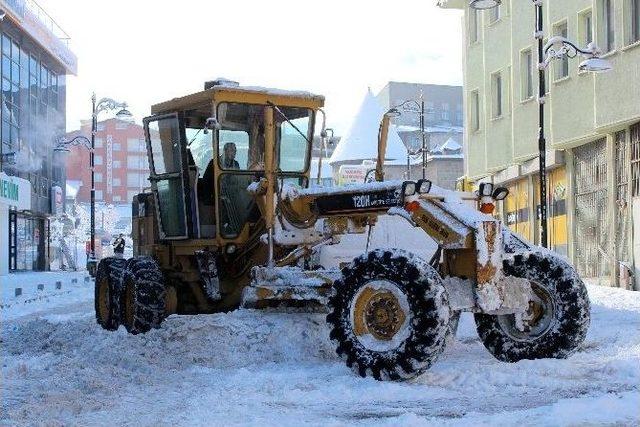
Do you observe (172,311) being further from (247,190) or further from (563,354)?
(563,354)

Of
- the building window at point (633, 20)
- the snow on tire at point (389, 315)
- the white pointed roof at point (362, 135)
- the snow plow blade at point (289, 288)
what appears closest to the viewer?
the snow on tire at point (389, 315)

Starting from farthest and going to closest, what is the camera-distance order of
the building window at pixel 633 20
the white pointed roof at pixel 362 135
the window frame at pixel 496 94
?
the white pointed roof at pixel 362 135, the window frame at pixel 496 94, the building window at pixel 633 20

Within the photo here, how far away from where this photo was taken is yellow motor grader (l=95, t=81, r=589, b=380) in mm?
6875

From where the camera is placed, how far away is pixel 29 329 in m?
11.4

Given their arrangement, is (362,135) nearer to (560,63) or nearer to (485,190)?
(560,63)

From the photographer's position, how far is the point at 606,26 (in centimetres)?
2025

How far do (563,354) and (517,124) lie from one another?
718 inches

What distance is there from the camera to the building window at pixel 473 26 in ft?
95.3

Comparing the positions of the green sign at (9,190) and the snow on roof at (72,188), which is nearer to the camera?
the green sign at (9,190)

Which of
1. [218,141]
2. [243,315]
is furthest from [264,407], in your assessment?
[218,141]

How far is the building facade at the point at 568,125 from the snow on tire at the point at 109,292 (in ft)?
38.4

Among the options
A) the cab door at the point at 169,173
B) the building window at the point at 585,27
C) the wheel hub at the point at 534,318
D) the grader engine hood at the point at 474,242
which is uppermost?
the building window at the point at 585,27

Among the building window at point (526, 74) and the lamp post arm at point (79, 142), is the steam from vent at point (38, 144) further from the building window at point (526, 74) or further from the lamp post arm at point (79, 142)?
the building window at point (526, 74)

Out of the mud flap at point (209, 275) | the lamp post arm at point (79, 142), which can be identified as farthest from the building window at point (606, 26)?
the lamp post arm at point (79, 142)
